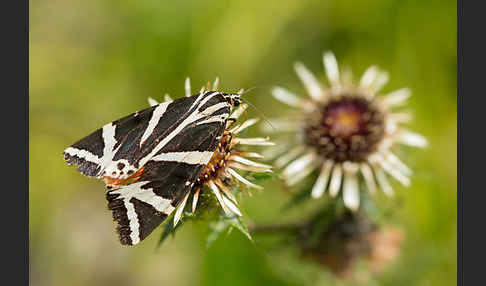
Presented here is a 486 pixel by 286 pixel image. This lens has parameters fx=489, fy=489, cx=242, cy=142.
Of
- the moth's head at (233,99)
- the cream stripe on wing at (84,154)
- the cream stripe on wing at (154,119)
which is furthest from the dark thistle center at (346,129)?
the cream stripe on wing at (84,154)

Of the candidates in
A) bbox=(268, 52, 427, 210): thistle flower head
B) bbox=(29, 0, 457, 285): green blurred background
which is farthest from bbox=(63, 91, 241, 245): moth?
bbox=(29, 0, 457, 285): green blurred background

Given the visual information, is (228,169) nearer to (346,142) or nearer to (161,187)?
(161,187)

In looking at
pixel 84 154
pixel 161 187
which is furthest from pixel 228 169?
pixel 84 154

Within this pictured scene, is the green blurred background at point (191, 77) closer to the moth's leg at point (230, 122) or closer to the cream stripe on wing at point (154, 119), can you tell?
the moth's leg at point (230, 122)

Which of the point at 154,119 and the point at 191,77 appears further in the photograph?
the point at 191,77

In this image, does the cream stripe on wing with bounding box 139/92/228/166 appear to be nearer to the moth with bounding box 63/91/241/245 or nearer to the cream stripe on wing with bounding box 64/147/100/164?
the moth with bounding box 63/91/241/245

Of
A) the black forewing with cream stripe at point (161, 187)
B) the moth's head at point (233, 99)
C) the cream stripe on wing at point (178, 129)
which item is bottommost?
the black forewing with cream stripe at point (161, 187)
